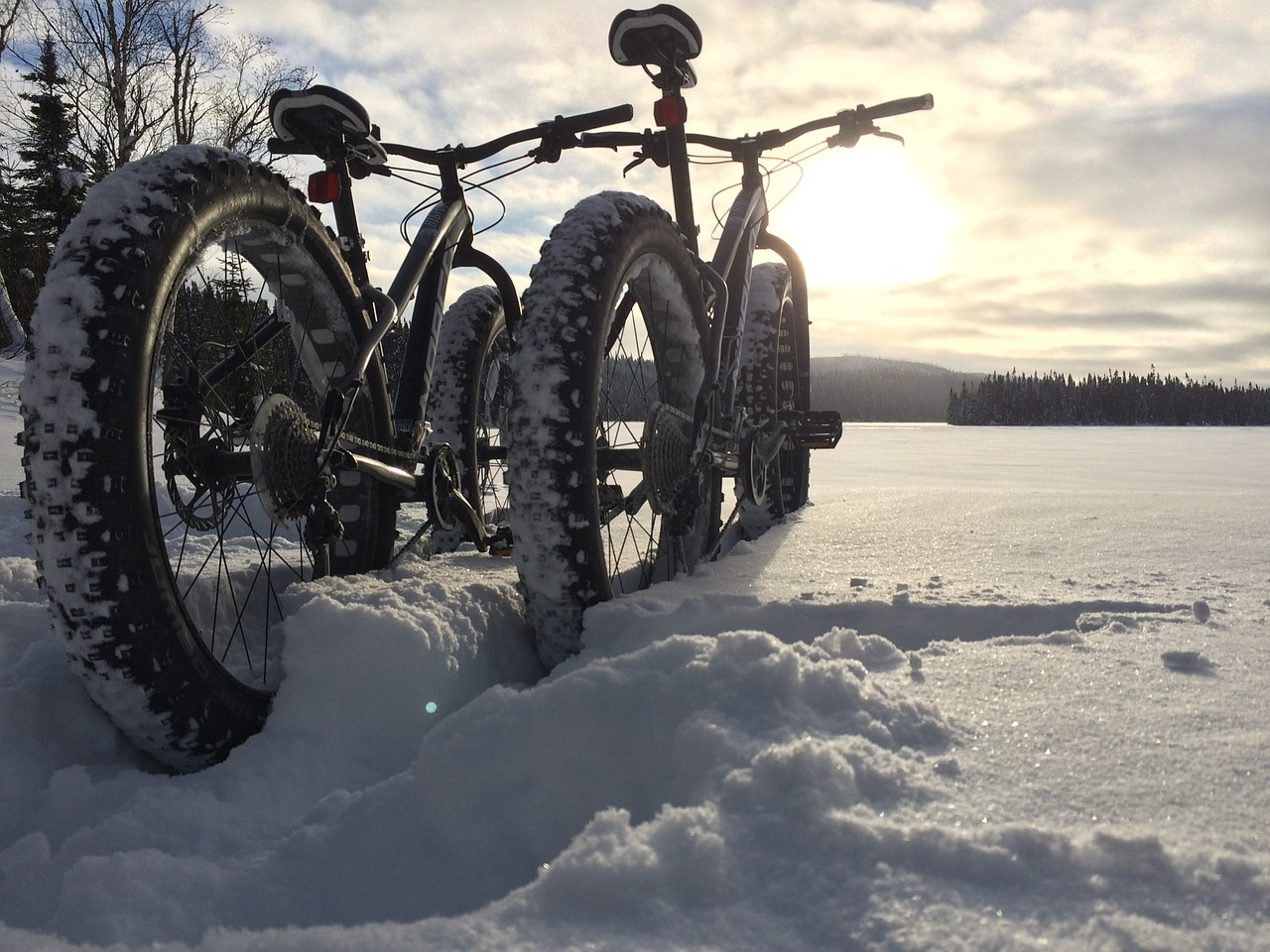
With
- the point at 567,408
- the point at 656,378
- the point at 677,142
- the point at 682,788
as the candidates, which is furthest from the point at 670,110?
the point at 682,788

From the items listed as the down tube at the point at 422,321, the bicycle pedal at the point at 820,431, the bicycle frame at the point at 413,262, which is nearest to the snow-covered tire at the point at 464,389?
the bicycle frame at the point at 413,262

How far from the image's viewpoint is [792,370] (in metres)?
4.89

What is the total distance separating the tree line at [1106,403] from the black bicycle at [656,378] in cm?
8627

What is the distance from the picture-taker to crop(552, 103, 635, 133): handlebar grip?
2756 millimetres

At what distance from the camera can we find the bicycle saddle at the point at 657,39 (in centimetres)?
283

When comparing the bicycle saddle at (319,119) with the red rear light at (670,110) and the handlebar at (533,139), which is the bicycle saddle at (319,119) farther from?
the red rear light at (670,110)

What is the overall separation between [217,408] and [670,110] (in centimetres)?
207

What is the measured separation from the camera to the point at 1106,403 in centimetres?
8394

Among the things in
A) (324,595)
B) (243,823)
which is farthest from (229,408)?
(243,823)

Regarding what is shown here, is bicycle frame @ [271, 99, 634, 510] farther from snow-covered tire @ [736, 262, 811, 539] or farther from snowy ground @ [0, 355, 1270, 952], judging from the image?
snow-covered tire @ [736, 262, 811, 539]

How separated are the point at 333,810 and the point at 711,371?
6.83 ft

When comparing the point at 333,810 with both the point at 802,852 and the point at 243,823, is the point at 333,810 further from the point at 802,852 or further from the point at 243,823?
the point at 802,852

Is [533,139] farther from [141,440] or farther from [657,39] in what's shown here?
[141,440]

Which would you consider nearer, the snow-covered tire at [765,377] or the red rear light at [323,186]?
the red rear light at [323,186]
